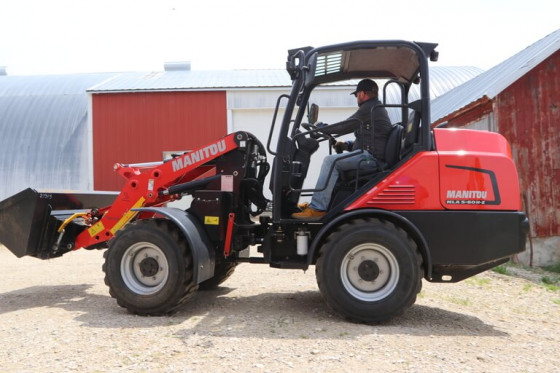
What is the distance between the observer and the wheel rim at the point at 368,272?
5137 millimetres

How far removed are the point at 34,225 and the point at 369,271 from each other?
4.18 metres

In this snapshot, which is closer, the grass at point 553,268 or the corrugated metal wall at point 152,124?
the grass at point 553,268

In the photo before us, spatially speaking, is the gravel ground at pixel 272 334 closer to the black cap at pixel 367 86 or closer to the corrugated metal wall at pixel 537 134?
the black cap at pixel 367 86

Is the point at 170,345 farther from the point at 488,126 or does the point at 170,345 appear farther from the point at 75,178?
the point at 75,178

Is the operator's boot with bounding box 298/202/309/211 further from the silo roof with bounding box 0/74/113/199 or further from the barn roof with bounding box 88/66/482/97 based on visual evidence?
the silo roof with bounding box 0/74/113/199

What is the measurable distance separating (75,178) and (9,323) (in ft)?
46.2

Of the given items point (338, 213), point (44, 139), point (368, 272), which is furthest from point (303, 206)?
point (44, 139)

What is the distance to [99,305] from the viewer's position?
601 centimetres

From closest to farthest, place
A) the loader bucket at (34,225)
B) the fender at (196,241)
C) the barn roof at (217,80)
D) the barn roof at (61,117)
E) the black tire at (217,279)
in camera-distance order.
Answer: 1. the fender at (196,241)
2. the loader bucket at (34,225)
3. the black tire at (217,279)
4. the barn roof at (217,80)
5. the barn roof at (61,117)

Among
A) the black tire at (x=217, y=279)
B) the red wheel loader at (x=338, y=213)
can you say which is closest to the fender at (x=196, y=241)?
the red wheel loader at (x=338, y=213)

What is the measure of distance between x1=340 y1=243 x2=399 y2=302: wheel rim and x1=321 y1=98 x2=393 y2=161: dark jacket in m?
1.05

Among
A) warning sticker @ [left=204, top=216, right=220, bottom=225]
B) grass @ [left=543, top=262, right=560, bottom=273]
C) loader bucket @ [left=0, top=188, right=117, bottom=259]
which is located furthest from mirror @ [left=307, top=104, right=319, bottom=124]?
grass @ [left=543, top=262, right=560, bottom=273]

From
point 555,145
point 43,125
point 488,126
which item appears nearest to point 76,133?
point 43,125

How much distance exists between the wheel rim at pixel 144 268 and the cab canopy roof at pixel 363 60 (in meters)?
2.47
